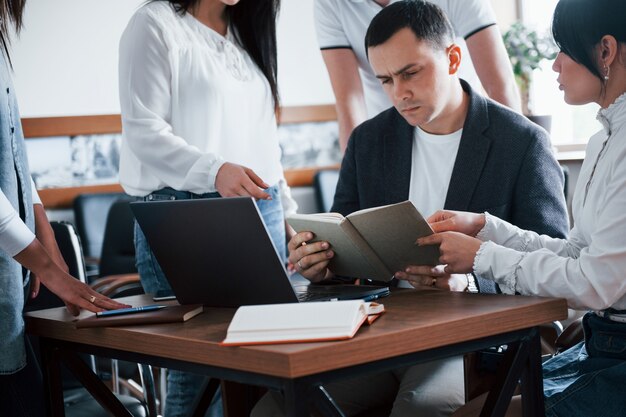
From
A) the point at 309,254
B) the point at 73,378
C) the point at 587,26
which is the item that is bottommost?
the point at 73,378

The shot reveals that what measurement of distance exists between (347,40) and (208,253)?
1364 mm

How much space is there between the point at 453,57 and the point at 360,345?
114 cm

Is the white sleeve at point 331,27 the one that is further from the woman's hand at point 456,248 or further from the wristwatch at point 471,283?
the woman's hand at point 456,248

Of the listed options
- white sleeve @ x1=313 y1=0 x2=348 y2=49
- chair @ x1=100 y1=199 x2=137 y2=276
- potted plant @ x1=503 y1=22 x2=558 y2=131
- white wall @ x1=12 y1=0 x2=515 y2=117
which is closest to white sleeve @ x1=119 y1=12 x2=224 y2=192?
white sleeve @ x1=313 y1=0 x2=348 y2=49

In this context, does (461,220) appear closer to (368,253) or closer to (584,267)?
(368,253)

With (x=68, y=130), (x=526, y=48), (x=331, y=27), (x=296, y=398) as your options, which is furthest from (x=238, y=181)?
(x=68, y=130)

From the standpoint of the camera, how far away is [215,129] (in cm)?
229

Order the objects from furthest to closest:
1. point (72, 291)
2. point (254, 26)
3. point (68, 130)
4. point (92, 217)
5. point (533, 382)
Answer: point (68, 130), point (92, 217), point (254, 26), point (72, 291), point (533, 382)

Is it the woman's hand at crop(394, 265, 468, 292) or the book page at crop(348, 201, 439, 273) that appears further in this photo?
the woman's hand at crop(394, 265, 468, 292)

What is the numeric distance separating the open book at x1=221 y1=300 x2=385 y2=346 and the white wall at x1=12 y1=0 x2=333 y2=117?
4056 millimetres

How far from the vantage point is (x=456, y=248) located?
1.65 m

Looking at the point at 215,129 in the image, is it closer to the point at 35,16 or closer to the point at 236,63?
the point at 236,63

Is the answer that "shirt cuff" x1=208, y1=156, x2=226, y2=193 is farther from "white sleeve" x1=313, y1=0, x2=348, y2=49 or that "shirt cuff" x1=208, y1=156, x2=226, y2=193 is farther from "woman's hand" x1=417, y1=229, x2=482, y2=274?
"white sleeve" x1=313, y1=0, x2=348, y2=49

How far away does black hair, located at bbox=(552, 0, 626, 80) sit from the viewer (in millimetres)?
1567
